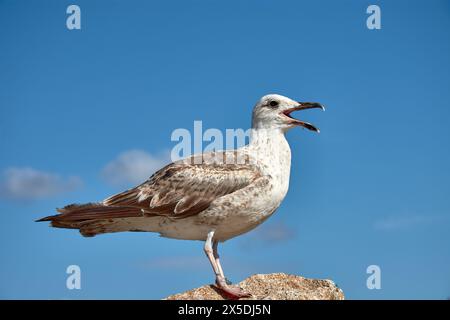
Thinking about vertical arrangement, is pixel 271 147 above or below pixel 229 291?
above

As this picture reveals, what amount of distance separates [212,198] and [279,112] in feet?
6.99

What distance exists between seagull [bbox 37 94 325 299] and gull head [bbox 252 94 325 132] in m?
0.02

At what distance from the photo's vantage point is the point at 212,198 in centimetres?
909

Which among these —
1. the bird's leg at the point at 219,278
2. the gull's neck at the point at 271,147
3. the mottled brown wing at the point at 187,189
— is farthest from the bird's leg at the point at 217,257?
the gull's neck at the point at 271,147

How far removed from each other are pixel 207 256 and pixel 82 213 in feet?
7.52

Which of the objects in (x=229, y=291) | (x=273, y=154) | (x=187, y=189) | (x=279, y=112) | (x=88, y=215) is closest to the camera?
(x=229, y=291)

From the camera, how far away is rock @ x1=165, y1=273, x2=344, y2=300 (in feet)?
30.8

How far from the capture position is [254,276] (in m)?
10.6

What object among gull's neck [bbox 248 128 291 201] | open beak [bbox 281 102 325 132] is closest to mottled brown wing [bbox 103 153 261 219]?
gull's neck [bbox 248 128 291 201]

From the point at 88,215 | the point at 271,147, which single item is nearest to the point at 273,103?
the point at 271,147

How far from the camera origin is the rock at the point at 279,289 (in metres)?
9.38

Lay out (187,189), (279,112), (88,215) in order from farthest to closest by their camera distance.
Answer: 1. (279,112)
2. (187,189)
3. (88,215)

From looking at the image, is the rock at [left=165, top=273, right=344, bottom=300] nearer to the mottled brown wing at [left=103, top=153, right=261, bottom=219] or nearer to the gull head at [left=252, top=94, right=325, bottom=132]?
the mottled brown wing at [left=103, top=153, right=261, bottom=219]

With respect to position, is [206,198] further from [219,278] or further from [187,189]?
[219,278]
